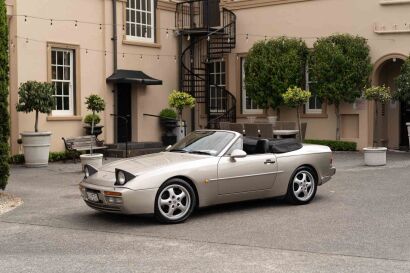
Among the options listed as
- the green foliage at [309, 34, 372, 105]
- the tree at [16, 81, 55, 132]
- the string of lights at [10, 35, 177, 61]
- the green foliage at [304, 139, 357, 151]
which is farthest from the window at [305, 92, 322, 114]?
the tree at [16, 81, 55, 132]

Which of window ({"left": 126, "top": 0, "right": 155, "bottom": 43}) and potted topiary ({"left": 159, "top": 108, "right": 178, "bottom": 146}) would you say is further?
potted topiary ({"left": 159, "top": 108, "right": 178, "bottom": 146})

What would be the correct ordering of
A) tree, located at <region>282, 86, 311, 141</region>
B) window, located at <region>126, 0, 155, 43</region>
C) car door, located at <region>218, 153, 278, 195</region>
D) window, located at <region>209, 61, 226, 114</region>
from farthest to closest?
window, located at <region>209, 61, 226, 114</region> → window, located at <region>126, 0, 155, 43</region> → tree, located at <region>282, 86, 311, 141</region> → car door, located at <region>218, 153, 278, 195</region>

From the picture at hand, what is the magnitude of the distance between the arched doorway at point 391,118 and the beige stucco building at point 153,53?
4 centimetres

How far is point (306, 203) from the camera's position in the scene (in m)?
10.1

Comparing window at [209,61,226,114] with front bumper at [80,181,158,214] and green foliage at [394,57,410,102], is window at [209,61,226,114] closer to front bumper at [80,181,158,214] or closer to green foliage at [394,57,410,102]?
green foliage at [394,57,410,102]

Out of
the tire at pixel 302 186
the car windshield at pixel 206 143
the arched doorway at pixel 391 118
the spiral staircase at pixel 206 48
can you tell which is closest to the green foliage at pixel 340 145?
the arched doorway at pixel 391 118

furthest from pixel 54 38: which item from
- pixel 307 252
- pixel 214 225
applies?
pixel 307 252

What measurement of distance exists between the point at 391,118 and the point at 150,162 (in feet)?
46.9

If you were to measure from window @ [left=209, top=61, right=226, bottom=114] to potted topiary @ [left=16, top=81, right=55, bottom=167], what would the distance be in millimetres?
8256

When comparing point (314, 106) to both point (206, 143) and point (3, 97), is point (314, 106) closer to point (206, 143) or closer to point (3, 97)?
point (206, 143)

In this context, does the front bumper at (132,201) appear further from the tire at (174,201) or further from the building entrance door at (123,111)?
the building entrance door at (123,111)

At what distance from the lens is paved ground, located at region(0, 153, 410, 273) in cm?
629

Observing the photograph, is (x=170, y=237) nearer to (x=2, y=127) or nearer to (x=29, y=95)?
(x=2, y=127)

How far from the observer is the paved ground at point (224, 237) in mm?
6293
